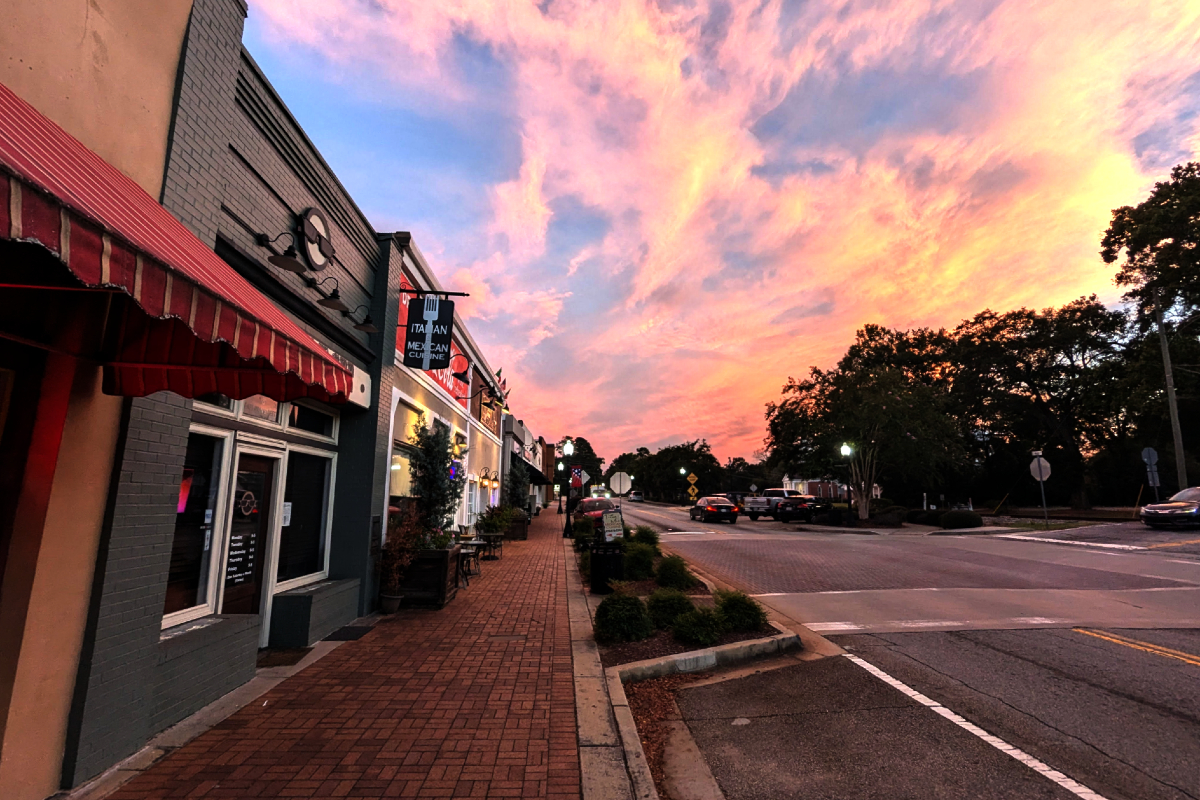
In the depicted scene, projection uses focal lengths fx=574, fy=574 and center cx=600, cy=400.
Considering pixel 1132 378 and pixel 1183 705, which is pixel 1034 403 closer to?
pixel 1132 378

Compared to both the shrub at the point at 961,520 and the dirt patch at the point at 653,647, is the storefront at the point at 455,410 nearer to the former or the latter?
the dirt patch at the point at 653,647

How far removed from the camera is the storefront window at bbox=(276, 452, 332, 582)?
6969mm

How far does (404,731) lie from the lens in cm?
437

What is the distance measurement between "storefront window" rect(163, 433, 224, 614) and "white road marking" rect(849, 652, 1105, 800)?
6645 mm

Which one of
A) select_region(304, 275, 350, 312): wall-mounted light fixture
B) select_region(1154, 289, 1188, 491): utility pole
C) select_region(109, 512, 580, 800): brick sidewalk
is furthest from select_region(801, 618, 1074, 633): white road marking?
select_region(1154, 289, 1188, 491): utility pole

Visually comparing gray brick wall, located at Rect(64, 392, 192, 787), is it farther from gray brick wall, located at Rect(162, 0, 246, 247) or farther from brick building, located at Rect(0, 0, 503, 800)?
gray brick wall, located at Rect(162, 0, 246, 247)

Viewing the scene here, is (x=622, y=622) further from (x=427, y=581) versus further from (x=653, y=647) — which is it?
(x=427, y=581)

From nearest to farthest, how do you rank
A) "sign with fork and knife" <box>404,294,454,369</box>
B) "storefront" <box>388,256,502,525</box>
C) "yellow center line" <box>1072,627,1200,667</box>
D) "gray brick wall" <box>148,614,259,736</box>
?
"gray brick wall" <box>148,614,259,736</box> < "yellow center line" <box>1072,627,1200,667</box> < "sign with fork and knife" <box>404,294,454,369</box> < "storefront" <box>388,256,502,525</box>

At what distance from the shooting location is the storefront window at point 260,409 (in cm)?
599

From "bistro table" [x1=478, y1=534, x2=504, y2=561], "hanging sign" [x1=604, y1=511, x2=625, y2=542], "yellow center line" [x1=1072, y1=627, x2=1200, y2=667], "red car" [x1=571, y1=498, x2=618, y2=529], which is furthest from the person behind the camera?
"red car" [x1=571, y1=498, x2=618, y2=529]

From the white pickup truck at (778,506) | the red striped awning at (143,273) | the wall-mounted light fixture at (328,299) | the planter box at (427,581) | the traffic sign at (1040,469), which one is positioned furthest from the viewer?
the white pickup truck at (778,506)

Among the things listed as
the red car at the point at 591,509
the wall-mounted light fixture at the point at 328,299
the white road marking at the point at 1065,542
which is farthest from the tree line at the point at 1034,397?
the wall-mounted light fixture at the point at 328,299

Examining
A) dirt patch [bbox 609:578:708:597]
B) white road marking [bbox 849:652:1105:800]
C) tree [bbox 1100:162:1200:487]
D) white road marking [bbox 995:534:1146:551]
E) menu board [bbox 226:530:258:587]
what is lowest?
white road marking [bbox 849:652:1105:800]

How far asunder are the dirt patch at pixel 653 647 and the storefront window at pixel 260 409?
4559 millimetres
